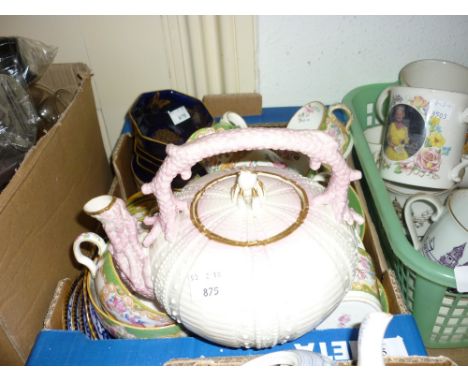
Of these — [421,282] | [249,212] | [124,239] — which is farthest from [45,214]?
[421,282]

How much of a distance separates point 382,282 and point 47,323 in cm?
55

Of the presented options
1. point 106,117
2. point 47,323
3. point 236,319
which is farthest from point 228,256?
point 106,117

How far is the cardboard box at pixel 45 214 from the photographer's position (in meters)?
0.63

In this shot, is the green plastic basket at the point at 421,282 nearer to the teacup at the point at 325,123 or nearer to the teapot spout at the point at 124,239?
the teacup at the point at 325,123

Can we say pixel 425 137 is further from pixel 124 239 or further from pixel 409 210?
pixel 124 239

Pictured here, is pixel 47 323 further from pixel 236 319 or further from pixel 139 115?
pixel 139 115

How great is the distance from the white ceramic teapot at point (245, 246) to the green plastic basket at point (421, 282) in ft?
0.68

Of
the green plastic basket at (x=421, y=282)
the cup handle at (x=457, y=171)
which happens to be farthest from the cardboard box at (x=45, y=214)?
the cup handle at (x=457, y=171)

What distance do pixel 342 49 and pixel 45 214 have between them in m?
0.78

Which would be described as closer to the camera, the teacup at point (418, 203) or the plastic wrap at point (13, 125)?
the plastic wrap at point (13, 125)

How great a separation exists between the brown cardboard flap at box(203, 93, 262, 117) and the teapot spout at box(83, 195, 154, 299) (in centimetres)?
61

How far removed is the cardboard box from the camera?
0.63m

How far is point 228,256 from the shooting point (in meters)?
0.47

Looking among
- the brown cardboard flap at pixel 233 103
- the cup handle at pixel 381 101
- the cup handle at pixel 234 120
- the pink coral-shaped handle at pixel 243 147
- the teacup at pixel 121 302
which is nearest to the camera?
the pink coral-shaped handle at pixel 243 147
